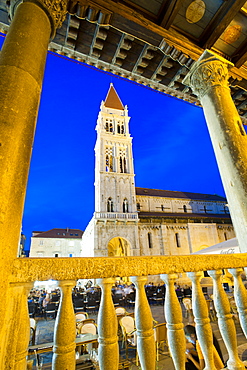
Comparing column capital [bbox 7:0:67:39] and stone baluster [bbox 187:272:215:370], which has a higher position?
column capital [bbox 7:0:67:39]

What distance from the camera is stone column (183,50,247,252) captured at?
2869 mm

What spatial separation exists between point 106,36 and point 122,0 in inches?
28.1

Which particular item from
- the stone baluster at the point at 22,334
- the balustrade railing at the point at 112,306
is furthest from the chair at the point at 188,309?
the stone baluster at the point at 22,334

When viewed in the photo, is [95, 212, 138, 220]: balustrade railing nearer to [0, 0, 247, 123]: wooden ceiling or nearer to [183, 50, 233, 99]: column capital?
[0, 0, 247, 123]: wooden ceiling

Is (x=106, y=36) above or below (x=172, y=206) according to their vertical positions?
below

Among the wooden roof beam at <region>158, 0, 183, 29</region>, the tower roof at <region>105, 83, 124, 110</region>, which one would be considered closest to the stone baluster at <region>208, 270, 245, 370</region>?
the wooden roof beam at <region>158, 0, 183, 29</region>

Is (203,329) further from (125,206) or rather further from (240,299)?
(125,206)

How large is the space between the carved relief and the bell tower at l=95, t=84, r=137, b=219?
72.0 feet

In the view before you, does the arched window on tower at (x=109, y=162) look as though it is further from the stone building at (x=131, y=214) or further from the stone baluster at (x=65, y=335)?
the stone baluster at (x=65, y=335)

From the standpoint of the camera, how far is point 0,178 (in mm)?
1409

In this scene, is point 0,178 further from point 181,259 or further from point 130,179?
point 130,179

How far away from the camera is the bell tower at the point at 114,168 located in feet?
87.8

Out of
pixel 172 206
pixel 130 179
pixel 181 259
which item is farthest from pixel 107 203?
pixel 181 259

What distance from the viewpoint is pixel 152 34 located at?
3.71m
